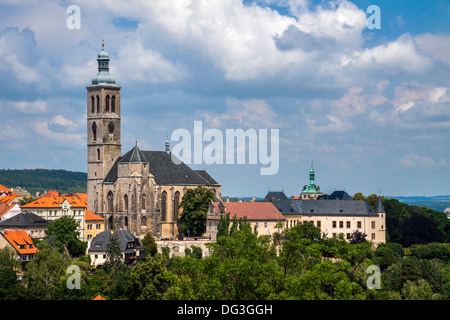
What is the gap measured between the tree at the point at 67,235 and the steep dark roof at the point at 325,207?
3117cm

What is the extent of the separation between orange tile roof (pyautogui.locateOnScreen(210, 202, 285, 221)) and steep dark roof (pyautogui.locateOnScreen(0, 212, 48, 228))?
2190 cm

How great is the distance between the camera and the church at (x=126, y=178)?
97312mm

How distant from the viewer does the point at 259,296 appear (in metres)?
35.5

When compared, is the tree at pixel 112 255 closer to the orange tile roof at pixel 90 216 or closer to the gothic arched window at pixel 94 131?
the orange tile roof at pixel 90 216

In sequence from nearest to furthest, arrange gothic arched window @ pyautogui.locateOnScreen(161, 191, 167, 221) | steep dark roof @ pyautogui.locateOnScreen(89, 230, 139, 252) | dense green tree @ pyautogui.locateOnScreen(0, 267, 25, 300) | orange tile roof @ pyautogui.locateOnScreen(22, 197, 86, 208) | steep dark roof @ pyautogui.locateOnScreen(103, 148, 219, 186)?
dense green tree @ pyautogui.locateOnScreen(0, 267, 25, 300) < steep dark roof @ pyautogui.locateOnScreen(89, 230, 139, 252) < orange tile roof @ pyautogui.locateOnScreen(22, 197, 86, 208) < gothic arched window @ pyautogui.locateOnScreen(161, 191, 167, 221) < steep dark roof @ pyautogui.locateOnScreen(103, 148, 219, 186)

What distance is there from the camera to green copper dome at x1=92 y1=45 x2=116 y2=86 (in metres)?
106

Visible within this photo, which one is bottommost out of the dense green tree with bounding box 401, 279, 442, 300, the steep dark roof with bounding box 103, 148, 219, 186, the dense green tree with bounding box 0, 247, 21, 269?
the dense green tree with bounding box 401, 279, 442, 300

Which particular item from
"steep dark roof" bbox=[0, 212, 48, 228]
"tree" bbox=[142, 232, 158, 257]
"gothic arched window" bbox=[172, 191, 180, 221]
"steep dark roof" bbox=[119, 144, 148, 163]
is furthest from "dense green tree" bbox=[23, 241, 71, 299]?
"gothic arched window" bbox=[172, 191, 180, 221]

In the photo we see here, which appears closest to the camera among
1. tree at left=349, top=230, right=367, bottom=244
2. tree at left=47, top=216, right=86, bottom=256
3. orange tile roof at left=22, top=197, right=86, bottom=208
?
tree at left=47, top=216, right=86, bottom=256

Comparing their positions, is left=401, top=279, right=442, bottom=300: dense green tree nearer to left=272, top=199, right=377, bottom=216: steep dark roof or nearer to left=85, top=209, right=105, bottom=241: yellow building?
left=272, top=199, right=377, bottom=216: steep dark roof

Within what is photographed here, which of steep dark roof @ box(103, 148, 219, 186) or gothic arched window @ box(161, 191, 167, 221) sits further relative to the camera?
steep dark roof @ box(103, 148, 219, 186)

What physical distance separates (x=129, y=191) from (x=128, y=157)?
4233 millimetres

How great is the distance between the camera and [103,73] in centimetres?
10600
